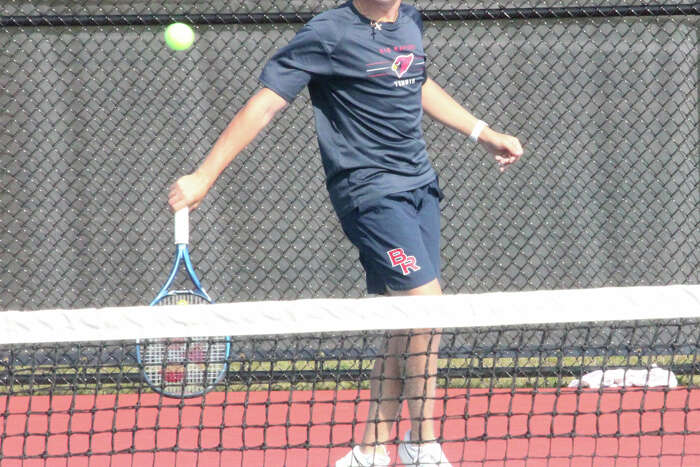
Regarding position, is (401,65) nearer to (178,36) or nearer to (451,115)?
(451,115)

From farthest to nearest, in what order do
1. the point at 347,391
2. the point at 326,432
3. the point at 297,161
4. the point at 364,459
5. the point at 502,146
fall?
the point at 297,161, the point at 347,391, the point at 326,432, the point at 502,146, the point at 364,459

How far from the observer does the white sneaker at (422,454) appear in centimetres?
235

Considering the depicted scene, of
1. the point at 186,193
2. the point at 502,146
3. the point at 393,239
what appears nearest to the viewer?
the point at 186,193

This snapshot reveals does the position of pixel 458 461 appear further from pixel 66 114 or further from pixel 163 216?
pixel 66 114

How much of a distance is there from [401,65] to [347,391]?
218 cm

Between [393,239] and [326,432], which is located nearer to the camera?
[393,239]

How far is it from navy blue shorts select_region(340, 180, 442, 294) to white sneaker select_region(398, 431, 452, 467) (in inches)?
15.8

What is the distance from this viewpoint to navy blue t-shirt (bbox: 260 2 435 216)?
232 centimetres

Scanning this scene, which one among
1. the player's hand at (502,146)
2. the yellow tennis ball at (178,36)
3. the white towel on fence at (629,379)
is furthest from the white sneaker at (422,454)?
the yellow tennis ball at (178,36)

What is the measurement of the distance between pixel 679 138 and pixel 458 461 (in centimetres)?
254

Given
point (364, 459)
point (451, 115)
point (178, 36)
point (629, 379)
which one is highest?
point (178, 36)

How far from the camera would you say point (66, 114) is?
15.1 ft

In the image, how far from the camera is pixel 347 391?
4.25 meters

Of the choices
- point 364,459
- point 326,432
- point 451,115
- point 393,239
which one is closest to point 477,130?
point 451,115
